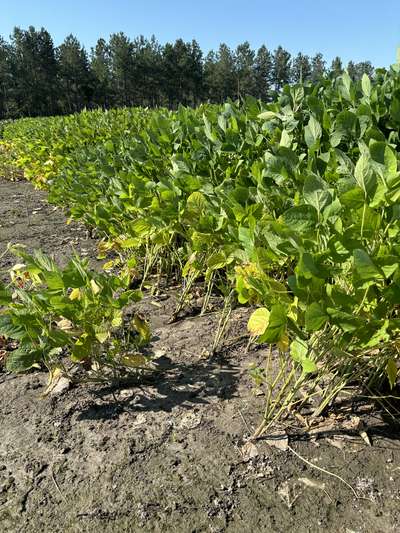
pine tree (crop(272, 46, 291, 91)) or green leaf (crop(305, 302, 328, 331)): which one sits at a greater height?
pine tree (crop(272, 46, 291, 91))

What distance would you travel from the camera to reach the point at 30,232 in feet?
17.0

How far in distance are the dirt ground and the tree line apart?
6752 cm

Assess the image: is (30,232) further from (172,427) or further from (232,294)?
(172,427)

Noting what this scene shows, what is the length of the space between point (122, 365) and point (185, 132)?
1853 millimetres

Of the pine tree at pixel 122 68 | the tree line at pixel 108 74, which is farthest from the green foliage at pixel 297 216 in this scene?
the pine tree at pixel 122 68

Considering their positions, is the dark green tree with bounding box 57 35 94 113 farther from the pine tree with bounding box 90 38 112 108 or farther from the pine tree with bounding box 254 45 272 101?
the pine tree with bounding box 254 45 272 101

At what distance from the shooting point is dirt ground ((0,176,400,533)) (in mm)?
1464

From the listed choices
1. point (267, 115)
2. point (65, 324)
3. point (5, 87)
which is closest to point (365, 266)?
point (65, 324)

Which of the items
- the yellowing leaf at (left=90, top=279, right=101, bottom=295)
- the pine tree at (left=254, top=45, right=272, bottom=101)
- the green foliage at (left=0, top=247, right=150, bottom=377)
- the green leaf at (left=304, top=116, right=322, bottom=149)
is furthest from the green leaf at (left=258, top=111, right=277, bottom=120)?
the pine tree at (left=254, top=45, right=272, bottom=101)

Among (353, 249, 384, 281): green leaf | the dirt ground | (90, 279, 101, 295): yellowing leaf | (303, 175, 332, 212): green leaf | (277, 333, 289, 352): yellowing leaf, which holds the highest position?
(303, 175, 332, 212): green leaf

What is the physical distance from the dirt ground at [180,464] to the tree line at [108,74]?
67.5 m

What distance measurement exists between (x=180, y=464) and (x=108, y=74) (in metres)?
81.6

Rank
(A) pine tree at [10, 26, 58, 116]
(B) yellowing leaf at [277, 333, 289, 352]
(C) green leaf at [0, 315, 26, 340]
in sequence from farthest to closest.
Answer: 1. (A) pine tree at [10, 26, 58, 116]
2. (C) green leaf at [0, 315, 26, 340]
3. (B) yellowing leaf at [277, 333, 289, 352]

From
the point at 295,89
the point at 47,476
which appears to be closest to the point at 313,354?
the point at 47,476
